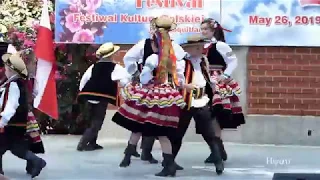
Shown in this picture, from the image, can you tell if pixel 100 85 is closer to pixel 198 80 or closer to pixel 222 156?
pixel 222 156

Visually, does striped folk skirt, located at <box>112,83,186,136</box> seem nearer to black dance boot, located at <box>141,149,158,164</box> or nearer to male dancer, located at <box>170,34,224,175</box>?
male dancer, located at <box>170,34,224,175</box>

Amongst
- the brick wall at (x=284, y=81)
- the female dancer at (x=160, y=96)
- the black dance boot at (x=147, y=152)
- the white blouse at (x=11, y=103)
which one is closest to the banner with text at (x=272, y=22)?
the brick wall at (x=284, y=81)

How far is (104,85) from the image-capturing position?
34.2 feet

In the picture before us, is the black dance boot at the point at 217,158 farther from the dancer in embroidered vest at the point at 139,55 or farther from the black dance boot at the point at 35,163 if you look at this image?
the black dance boot at the point at 35,163

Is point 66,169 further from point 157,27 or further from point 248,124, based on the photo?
point 248,124

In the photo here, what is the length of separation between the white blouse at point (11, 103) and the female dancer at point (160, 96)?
1182 mm

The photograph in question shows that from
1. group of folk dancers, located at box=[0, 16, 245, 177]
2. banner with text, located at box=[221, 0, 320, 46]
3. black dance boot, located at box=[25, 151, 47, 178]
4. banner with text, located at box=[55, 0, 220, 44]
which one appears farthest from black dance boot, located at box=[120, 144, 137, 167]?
banner with text, located at box=[221, 0, 320, 46]

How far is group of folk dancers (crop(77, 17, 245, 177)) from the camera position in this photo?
844 centimetres

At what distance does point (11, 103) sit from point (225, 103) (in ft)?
8.56

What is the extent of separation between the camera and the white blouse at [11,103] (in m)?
7.85

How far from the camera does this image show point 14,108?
25.9 ft

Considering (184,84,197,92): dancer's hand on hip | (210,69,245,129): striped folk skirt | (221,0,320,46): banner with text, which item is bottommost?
(210,69,245,129): striped folk skirt

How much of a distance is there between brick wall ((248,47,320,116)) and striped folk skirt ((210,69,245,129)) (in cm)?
164

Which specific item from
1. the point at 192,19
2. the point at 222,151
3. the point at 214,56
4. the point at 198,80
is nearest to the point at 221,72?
the point at 214,56
